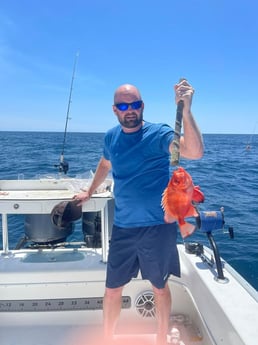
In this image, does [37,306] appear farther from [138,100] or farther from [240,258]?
[240,258]

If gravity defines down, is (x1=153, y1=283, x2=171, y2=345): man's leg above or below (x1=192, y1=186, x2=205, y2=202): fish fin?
below

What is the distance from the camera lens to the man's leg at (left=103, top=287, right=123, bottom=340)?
2.48 meters

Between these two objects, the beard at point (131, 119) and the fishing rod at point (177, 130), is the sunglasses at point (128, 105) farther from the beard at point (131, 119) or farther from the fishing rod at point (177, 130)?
the fishing rod at point (177, 130)

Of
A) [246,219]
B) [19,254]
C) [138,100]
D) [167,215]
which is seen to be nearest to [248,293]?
[167,215]

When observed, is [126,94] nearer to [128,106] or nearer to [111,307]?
[128,106]

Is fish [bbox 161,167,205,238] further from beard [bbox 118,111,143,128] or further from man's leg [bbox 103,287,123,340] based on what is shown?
man's leg [bbox 103,287,123,340]

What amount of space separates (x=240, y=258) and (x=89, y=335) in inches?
156

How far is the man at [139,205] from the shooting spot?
2.25 m

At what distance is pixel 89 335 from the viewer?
2.87 metres

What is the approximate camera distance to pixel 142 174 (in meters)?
2.29

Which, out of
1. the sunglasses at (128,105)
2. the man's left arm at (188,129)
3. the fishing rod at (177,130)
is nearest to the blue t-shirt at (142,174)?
the sunglasses at (128,105)

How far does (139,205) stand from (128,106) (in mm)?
706

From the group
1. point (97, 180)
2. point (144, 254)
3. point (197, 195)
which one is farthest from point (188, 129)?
point (97, 180)

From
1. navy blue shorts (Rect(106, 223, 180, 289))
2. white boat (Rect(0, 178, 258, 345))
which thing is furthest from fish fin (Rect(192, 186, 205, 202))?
white boat (Rect(0, 178, 258, 345))
